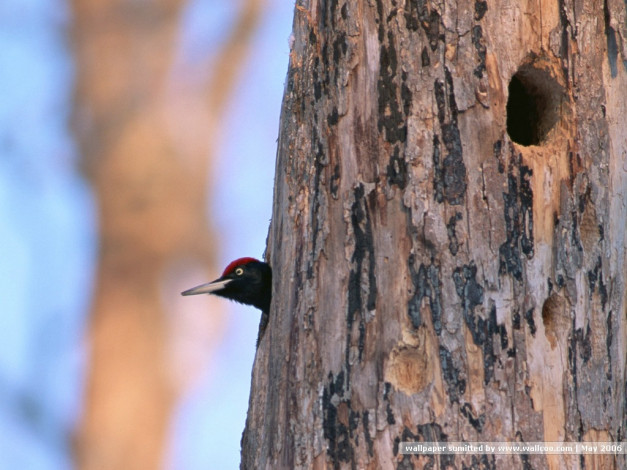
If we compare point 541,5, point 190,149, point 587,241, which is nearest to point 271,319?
point 587,241

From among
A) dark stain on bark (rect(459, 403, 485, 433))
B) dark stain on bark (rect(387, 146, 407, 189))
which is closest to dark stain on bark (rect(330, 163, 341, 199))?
dark stain on bark (rect(387, 146, 407, 189))

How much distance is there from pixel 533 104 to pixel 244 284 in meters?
1.67

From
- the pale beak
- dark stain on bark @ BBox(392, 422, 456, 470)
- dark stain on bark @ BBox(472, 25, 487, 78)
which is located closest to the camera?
dark stain on bark @ BBox(392, 422, 456, 470)

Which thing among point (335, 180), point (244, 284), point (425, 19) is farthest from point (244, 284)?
point (425, 19)

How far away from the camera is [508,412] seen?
265 centimetres

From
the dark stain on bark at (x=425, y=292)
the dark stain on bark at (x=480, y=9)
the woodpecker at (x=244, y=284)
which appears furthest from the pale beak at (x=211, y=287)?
the dark stain on bark at (x=480, y=9)

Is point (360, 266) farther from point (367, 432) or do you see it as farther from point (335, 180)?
point (367, 432)

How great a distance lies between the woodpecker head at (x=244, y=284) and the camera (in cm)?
403

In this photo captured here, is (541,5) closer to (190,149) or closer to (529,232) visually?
(529,232)

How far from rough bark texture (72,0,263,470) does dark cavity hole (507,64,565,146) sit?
3605 mm

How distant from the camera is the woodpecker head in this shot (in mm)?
4031

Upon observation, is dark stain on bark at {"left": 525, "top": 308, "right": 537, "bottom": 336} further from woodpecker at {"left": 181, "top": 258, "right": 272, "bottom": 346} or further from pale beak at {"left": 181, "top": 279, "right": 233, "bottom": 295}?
pale beak at {"left": 181, "top": 279, "right": 233, "bottom": 295}

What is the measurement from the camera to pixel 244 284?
4.16 m

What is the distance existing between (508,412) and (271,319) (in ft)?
3.17
